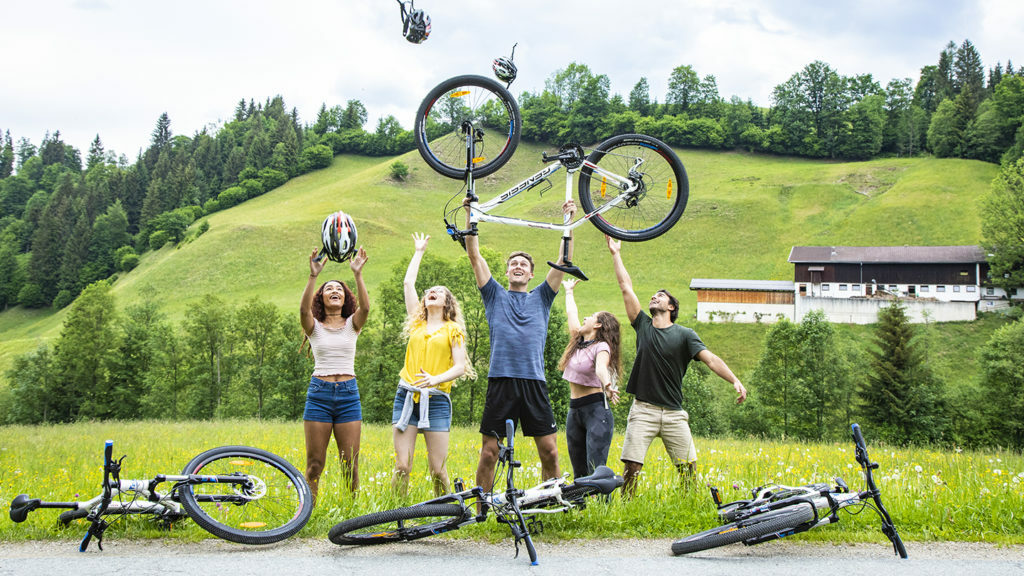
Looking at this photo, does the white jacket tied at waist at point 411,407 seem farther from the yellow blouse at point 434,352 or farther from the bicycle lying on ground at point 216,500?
the bicycle lying on ground at point 216,500

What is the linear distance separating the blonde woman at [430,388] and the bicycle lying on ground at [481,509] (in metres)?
0.83

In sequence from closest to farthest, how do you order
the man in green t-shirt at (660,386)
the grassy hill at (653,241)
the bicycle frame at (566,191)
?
1. the bicycle frame at (566,191)
2. the man in green t-shirt at (660,386)
3. the grassy hill at (653,241)

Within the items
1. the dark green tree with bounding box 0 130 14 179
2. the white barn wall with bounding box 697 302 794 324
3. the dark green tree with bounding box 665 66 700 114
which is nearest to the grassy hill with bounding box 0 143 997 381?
the white barn wall with bounding box 697 302 794 324

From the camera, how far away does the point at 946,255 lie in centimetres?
6191

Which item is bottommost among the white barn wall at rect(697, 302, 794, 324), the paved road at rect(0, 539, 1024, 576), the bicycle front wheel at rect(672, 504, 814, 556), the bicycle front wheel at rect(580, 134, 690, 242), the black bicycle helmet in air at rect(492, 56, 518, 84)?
the white barn wall at rect(697, 302, 794, 324)

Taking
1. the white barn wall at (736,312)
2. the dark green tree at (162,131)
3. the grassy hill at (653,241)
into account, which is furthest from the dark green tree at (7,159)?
the white barn wall at (736,312)

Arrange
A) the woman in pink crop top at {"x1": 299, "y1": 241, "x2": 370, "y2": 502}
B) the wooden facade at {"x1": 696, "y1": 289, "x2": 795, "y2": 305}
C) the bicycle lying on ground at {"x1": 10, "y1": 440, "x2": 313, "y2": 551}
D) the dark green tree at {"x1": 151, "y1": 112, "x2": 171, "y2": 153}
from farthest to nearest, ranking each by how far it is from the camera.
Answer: the dark green tree at {"x1": 151, "y1": 112, "x2": 171, "y2": 153}
the wooden facade at {"x1": 696, "y1": 289, "x2": 795, "y2": 305}
the woman in pink crop top at {"x1": 299, "y1": 241, "x2": 370, "y2": 502}
the bicycle lying on ground at {"x1": 10, "y1": 440, "x2": 313, "y2": 551}

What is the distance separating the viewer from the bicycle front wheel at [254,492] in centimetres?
516

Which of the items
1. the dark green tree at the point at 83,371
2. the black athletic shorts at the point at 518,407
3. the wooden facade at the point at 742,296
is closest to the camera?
the black athletic shorts at the point at 518,407

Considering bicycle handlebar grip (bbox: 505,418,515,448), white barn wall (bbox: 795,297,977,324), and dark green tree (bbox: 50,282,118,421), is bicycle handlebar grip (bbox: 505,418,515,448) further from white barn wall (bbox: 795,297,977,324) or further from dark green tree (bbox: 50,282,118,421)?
white barn wall (bbox: 795,297,977,324)

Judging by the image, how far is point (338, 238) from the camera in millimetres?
6336

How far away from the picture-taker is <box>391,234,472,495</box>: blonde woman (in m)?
5.99

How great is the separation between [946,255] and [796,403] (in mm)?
36795

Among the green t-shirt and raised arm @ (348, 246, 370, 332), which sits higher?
raised arm @ (348, 246, 370, 332)
